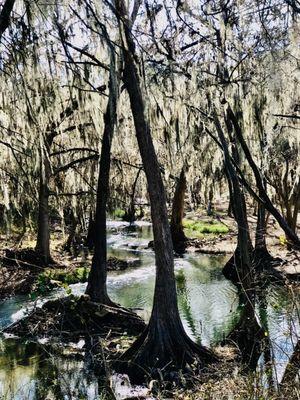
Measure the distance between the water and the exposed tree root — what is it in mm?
438

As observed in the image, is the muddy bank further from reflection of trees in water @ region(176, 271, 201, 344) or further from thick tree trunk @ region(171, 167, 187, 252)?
thick tree trunk @ region(171, 167, 187, 252)

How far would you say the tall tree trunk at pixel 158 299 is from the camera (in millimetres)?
6949

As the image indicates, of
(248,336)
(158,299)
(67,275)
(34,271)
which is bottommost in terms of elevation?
(248,336)

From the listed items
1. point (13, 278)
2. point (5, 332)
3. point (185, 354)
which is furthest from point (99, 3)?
point (13, 278)

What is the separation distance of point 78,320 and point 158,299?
8.53ft

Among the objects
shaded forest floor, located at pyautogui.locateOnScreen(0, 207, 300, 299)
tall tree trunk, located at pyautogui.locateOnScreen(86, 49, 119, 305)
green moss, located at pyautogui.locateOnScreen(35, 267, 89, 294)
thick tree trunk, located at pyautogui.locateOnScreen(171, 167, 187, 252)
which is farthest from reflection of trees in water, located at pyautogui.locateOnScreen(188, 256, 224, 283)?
tall tree trunk, located at pyautogui.locateOnScreen(86, 49, 119, 305)

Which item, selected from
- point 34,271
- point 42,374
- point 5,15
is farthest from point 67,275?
point 5,15

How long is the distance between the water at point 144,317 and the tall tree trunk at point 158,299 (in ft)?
2.61

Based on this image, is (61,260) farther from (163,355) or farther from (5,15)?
(5,15)

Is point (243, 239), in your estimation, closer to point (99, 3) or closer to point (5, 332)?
point (5, 332)

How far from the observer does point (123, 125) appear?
452 inches

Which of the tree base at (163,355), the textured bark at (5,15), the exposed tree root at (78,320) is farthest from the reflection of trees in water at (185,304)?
the textured bark at (5,15)

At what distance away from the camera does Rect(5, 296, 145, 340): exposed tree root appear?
908 centimetres

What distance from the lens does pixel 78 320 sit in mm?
9367
